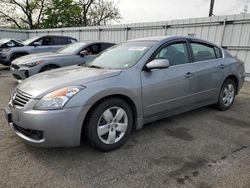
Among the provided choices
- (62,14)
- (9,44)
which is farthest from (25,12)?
(9,44)

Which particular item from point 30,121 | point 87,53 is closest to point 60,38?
point 87,53

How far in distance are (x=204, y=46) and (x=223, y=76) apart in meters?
0.73

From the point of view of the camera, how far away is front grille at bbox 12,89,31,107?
2638 mm

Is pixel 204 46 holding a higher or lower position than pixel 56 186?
higher

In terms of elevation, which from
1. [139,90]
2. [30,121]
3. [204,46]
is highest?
[204,46]

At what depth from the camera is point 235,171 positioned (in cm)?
250

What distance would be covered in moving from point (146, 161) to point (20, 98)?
175 cm

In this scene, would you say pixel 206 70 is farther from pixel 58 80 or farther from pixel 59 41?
pixel 59 41

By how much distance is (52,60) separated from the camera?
250 inches

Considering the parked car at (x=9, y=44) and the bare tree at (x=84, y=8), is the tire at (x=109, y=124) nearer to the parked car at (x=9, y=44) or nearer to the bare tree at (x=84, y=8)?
the parked car at (x=9, y=44)

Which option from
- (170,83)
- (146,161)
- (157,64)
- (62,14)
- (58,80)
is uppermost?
(62,14)

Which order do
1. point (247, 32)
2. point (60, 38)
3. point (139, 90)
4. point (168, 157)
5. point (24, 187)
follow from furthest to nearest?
point (60, 38) < point (247, 32) < point (139, 90) < point (168, 157) < point (24, 187)

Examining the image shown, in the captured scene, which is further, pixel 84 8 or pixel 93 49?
pixel 84 8

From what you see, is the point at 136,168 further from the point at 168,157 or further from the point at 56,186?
the point at 56,186
